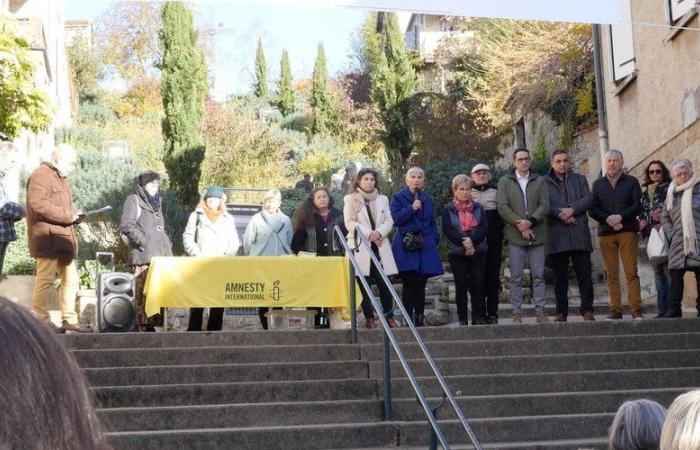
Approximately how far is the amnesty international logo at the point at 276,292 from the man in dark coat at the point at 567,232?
8.21 ft

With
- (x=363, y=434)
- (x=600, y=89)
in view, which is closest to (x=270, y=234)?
(x=363, y=434)

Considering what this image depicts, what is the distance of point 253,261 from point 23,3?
1994 cm

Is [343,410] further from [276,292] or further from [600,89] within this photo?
[600,89]

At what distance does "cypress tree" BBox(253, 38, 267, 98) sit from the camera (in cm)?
4869

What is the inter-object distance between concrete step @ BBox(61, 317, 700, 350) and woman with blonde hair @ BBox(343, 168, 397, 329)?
102cm

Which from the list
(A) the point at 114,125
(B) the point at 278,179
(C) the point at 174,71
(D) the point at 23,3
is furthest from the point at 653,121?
(A) the point at 114,125

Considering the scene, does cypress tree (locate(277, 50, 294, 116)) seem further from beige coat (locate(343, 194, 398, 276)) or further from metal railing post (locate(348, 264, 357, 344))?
metal railing post (locate(348, 264, 357, 344))

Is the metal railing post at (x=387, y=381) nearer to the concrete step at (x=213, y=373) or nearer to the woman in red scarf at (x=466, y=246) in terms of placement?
the concrete step at (x=213, y=373)

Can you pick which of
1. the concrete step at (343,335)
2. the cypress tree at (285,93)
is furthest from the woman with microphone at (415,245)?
the cypress tree at (285,93)

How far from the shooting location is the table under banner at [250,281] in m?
10.0

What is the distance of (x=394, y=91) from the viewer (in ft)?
94.4

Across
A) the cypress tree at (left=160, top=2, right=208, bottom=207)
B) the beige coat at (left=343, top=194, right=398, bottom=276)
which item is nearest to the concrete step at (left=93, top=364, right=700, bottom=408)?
the beige coat at (left=343, top=194, right=398, bottom=276)

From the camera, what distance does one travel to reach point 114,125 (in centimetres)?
3800

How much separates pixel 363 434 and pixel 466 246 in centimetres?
305
